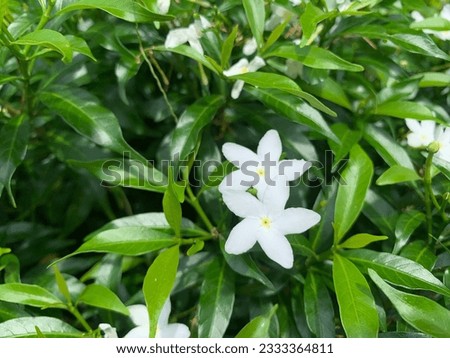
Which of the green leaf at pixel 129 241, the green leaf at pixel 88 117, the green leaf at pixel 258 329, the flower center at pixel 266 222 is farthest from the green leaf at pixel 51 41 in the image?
the green leaf at pixel 258 329

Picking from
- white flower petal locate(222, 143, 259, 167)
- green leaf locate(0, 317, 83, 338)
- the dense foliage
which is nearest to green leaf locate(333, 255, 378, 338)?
the dense foliage

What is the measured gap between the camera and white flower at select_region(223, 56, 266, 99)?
42.4 inches

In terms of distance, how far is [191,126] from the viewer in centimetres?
106

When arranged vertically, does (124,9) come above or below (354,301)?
above

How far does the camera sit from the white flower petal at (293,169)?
97cm

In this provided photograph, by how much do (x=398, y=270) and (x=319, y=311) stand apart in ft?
0.48

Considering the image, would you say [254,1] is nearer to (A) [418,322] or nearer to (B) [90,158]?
(B) [90,158]

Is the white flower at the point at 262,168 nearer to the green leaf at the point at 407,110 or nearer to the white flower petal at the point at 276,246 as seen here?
the white flower petal at the point at 276,246

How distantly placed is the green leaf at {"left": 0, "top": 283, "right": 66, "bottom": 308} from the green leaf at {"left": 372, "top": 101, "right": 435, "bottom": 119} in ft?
2.13

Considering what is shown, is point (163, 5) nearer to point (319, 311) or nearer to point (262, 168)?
point (262, 168)

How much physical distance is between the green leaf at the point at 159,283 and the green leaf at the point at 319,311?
0.23 metres

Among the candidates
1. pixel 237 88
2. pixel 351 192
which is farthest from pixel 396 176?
pixel 237 88
